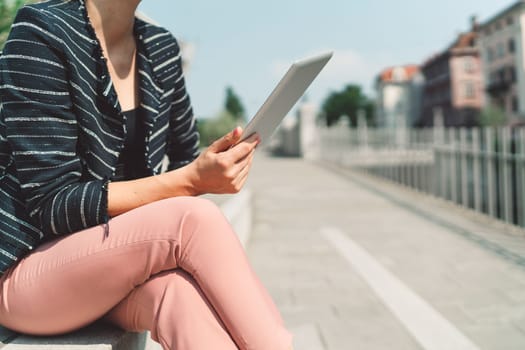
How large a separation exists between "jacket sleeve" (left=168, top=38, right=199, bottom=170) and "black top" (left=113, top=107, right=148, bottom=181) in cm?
24

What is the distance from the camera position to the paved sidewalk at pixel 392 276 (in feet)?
8.78

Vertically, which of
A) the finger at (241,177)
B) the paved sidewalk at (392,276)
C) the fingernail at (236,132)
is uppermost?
the fingernail at (236,132)

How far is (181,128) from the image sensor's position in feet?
6.30

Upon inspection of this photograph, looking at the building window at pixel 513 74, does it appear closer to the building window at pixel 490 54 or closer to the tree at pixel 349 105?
the building window at pixel 490 54

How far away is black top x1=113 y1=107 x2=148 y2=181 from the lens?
1627 millimetres

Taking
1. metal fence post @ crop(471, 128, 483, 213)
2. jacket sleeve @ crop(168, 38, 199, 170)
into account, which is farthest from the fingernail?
metal fence post @ crop(471, 128, 483, 213)

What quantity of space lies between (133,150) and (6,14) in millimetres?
1034

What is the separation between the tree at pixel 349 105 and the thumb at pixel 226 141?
9286 cm

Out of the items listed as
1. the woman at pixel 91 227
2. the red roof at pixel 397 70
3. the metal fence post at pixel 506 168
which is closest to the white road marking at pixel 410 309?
the woman at pixel 91 227

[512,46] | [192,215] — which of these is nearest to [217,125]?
[192,215]

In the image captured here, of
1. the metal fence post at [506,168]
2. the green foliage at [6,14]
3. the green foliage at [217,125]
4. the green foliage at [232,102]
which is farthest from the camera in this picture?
the green foliage at [232,102]

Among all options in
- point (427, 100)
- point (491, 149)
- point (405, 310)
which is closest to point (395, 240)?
point (405, 310)

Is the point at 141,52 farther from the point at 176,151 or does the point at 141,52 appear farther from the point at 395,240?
the point at 395,240

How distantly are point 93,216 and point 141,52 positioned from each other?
0.62m
